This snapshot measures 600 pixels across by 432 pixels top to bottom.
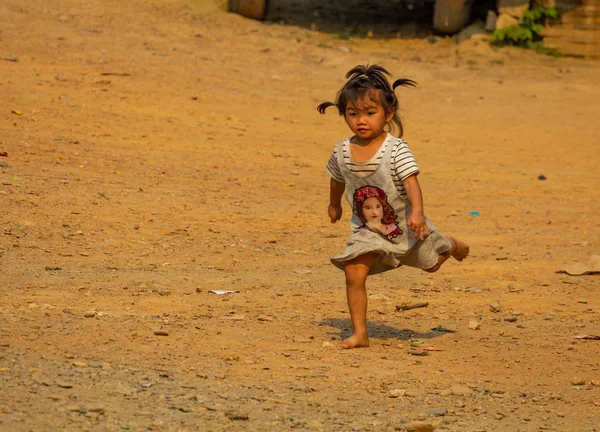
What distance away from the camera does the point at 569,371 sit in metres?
4.43

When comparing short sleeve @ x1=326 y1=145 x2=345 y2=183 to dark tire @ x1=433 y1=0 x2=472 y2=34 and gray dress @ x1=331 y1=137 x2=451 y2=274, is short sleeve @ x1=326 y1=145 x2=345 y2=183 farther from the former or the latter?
dark tire @ x1=433 y1=0 x2=472 y2=34

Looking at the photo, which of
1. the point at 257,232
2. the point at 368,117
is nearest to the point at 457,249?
the point at 368,117

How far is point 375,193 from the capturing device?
15.0 feet

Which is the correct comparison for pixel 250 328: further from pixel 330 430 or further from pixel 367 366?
pixel 330 430

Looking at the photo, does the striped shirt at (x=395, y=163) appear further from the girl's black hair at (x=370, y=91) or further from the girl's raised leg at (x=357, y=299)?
the girl's raised leg at (x=357, y=299)

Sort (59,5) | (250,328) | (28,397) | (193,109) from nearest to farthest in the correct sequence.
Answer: (28,397) < (250,328) < (193,109) < (59,5)

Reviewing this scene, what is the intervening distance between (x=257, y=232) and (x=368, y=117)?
245 cm

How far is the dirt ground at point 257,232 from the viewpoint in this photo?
3.81 meters

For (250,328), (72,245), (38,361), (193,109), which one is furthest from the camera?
(193,109)


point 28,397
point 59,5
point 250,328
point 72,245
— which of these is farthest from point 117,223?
point 59,5

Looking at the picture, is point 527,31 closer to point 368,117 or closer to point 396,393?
point 368,117

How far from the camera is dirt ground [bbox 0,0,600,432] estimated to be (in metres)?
3.81

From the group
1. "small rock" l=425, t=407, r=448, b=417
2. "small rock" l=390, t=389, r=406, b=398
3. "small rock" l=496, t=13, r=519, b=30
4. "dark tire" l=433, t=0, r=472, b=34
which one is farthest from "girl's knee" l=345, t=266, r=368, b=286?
"dark tire" l=433, t=0, r=472, b=34

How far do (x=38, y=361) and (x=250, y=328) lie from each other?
3.84 ft
